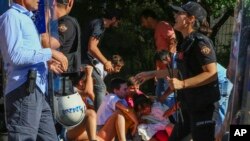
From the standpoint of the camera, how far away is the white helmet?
235 inches

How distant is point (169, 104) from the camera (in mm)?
7488

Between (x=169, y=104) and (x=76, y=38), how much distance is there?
1295mm

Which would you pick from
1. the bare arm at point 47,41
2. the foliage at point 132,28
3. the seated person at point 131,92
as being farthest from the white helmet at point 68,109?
the foliage at point 132,28

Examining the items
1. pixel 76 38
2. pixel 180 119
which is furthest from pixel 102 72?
pixel 180 119

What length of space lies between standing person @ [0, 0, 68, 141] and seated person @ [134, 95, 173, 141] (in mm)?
2153

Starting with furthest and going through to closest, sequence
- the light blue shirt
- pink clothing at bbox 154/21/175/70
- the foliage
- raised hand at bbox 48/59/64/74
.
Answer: the foliage < pink clothing at bbox 154/21/175/70 < raised hand at bbox 48/59/64/74 < the light blue shirt

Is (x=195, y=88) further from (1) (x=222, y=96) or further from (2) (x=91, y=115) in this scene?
(2) (x=91, y=115)

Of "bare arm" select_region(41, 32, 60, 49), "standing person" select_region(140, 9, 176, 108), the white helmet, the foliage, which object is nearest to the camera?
"bare arm" select_region(41, 32, 60, 49)

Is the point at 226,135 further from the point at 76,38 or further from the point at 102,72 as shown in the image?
the point at 102,72

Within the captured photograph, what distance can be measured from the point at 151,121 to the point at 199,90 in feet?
5.34

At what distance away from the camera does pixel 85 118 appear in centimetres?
709

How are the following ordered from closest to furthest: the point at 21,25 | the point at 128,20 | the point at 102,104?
the point at 21,25, the point at 102,104, the point at 128,20

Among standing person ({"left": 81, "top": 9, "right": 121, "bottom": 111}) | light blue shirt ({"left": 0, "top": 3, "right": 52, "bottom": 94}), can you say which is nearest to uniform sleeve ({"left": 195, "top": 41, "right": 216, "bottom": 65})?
light blue shirt ({"left": 0, "top": 3, "right": 52, "bottom": 94})

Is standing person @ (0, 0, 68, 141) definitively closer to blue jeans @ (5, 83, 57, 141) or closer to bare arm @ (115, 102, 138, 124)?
blue jeans @ (5, 83, 57, 141)
